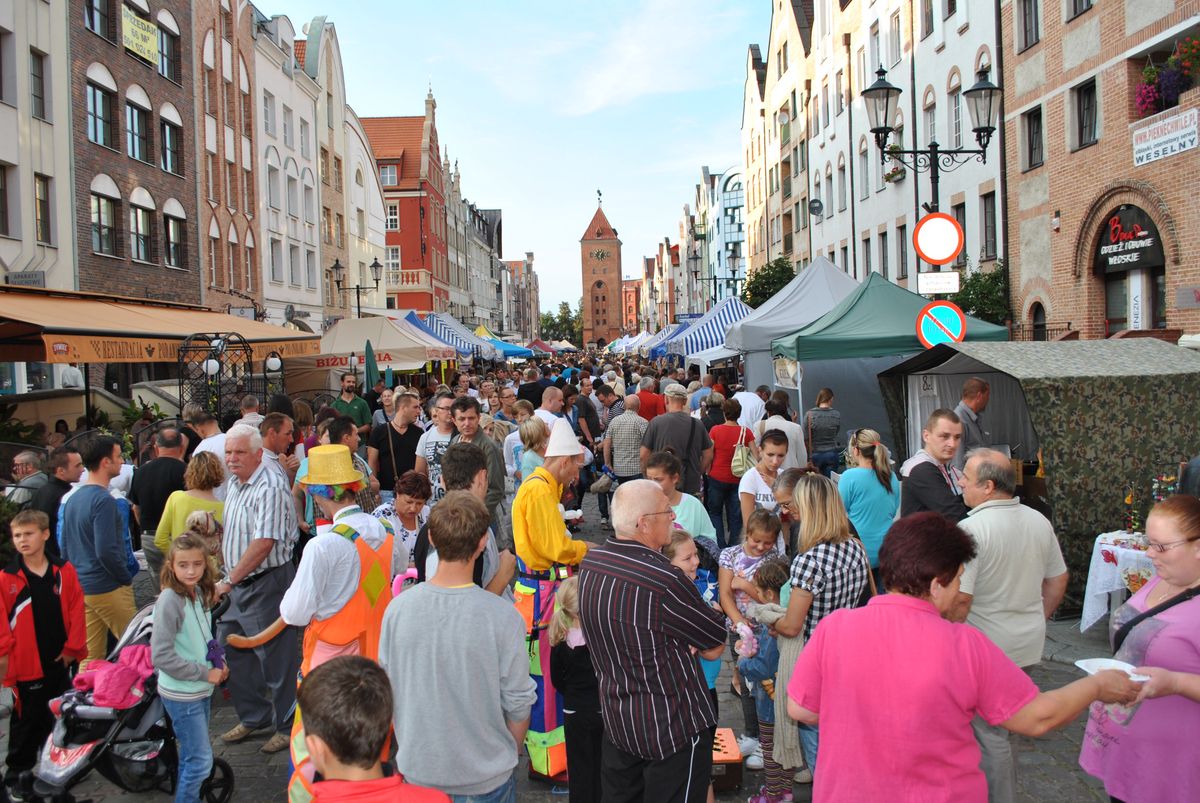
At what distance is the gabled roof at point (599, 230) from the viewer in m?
164

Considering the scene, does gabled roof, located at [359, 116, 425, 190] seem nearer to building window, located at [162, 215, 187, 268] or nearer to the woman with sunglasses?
building window, located at [162, 215, 187, 268]

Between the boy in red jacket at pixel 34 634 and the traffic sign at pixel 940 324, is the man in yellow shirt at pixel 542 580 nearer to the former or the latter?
the boy in red jacket at pixel 34 634

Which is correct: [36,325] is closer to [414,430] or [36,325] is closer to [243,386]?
[414,430]

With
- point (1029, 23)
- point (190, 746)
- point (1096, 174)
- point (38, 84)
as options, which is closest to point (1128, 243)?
point (1096, 174)

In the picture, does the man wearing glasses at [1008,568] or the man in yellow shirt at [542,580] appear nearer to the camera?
the man wearing glasses at [1008,568]

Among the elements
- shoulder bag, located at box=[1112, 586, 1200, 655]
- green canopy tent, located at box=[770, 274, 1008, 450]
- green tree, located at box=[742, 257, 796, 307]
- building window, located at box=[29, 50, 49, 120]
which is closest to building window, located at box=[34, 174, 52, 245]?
building window, located at box=[29, 50, 49, 120]

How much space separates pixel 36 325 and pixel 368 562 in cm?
871

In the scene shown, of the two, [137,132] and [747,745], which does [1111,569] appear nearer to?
[747,745]

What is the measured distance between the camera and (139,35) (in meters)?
23.4

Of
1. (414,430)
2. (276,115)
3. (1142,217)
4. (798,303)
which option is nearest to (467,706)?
(414,430)

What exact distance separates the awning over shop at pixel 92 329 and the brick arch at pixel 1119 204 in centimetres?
1519

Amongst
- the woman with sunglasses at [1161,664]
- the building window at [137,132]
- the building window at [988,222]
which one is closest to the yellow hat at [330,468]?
the woman with sunglasses at [1161,664]

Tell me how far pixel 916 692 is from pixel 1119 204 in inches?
630

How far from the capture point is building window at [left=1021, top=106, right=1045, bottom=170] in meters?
19.1
